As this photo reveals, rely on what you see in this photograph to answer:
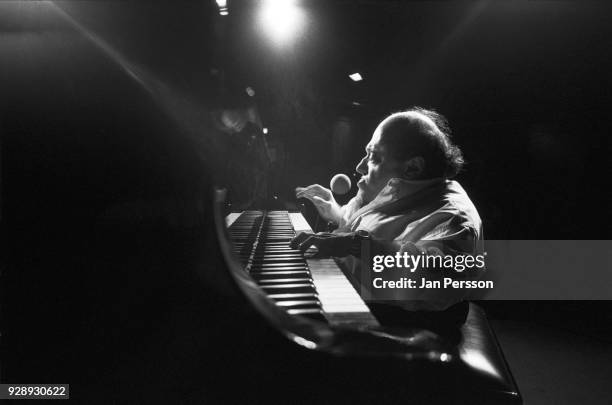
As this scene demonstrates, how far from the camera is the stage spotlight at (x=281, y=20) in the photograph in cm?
242

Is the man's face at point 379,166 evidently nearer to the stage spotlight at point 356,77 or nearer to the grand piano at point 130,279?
the grand piano at point 130,279

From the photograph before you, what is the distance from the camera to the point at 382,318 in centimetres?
95

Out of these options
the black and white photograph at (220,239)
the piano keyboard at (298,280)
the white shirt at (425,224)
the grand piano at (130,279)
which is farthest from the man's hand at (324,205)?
the grand piano at (130,279)

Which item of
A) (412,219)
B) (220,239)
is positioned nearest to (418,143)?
(412,219)

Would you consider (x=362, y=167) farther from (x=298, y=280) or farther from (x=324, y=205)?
(x=298, y=280)

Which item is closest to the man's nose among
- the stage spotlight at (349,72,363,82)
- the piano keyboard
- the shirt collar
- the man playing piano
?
the man playing piano

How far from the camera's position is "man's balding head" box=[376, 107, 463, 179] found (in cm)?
129

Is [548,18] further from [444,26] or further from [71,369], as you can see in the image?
[71,369]

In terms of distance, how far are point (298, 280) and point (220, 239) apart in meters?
0.59

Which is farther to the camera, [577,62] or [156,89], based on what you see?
[577,62]

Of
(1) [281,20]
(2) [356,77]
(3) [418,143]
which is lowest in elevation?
(3) [418,143]

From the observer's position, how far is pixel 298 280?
0.91m

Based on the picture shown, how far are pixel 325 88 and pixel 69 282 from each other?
144 inches

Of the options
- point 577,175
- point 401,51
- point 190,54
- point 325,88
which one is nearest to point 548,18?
point 401,51
